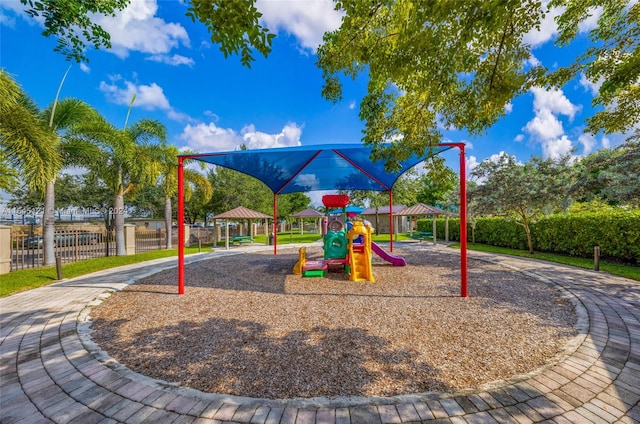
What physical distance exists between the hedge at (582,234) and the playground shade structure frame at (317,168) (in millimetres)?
7617

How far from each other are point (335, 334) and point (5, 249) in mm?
12030

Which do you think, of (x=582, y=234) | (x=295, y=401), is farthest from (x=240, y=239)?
(x=582, y=234)

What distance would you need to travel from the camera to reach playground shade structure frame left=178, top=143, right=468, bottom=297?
5.93 metres

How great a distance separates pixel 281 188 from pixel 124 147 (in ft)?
24.4

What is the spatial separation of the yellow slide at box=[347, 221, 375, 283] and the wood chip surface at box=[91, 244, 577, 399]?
0.42 m

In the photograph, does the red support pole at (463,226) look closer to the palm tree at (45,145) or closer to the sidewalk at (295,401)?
the sidewalk at (295,401)

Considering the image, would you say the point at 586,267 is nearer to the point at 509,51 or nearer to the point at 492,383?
the point at 509,51

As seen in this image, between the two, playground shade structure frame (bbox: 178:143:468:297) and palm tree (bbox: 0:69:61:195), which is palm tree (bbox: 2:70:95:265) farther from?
playground shade structure frame (bbox: 178:143:468:297)

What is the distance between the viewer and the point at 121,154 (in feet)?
40.7

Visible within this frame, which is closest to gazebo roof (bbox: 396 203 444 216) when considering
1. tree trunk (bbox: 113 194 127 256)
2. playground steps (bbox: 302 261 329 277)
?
playground steps (bbox: 302 261 329 277)

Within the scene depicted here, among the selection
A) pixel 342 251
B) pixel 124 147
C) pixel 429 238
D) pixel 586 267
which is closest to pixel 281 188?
pixel 342 251

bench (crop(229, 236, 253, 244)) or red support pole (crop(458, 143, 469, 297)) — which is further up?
red support pole (crop(458, 143, 469, 297))

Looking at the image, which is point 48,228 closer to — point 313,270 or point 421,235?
point 313,270

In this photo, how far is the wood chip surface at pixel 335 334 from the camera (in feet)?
9.29
